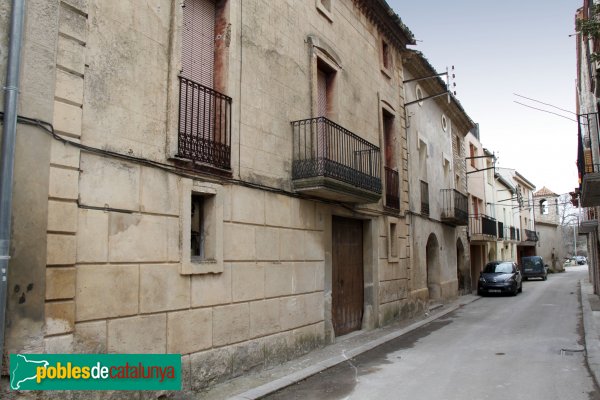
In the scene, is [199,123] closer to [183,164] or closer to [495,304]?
[183,164]

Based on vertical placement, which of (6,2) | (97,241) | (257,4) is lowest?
(97,241)

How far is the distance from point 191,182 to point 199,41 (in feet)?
7.09

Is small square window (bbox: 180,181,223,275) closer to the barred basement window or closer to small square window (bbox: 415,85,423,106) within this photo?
the barred basement window

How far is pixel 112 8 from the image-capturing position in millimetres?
5273

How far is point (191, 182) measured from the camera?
6137mm

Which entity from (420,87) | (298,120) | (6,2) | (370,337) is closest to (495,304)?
(420,87)

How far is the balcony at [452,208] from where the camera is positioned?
18000 millimetres

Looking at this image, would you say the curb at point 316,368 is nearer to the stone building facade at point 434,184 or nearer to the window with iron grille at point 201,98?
the window with iron grille at point 201,98

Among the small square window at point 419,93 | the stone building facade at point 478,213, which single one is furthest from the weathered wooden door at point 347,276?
the stone building facade at point 478,213

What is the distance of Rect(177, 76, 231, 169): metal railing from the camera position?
6211 millimetres

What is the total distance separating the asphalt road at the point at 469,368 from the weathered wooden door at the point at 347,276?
1200 millimetres

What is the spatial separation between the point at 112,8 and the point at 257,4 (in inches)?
119

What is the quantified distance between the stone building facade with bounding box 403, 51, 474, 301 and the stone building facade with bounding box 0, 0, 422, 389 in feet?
13.8

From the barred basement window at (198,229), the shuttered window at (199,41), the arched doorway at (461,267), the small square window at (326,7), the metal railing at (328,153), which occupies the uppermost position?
the small square window at (326,7)
